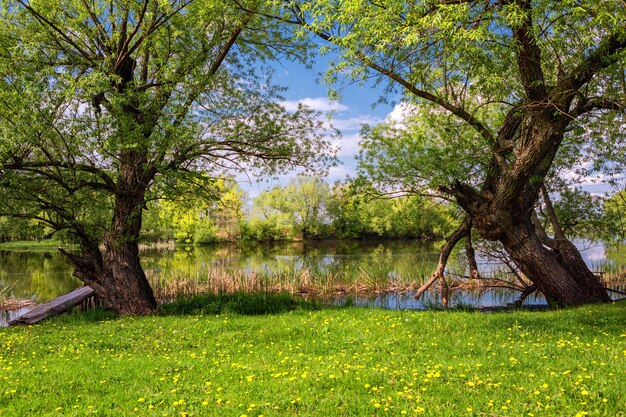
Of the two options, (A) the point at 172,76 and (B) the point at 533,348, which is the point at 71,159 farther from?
(B) the point at 533,348

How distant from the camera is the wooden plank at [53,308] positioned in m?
13.5

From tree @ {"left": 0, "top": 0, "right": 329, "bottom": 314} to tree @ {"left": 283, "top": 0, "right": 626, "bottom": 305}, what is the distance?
11.0ft

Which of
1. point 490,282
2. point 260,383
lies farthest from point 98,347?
point 490,282

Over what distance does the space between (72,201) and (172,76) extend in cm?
461

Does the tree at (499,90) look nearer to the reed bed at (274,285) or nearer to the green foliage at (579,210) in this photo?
the green foliage at (579,210)

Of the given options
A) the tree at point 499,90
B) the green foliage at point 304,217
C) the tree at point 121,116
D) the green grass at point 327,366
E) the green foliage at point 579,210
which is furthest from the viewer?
the green foliage at point 304,217

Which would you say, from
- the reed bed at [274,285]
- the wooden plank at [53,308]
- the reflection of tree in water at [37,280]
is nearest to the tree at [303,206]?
the reflection of tree in water at [37,280]

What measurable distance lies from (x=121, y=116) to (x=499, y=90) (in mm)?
10118

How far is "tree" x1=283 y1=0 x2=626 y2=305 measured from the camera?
24.8ft

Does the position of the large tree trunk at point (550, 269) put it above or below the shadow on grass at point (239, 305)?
above

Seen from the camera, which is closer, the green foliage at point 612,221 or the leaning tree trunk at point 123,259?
the leaning tree trunk at point 123,259

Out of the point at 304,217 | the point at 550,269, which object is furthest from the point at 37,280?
the point at 304,217

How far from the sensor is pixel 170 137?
1108 cm

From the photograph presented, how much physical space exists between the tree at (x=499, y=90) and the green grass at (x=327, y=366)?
8.95ft
